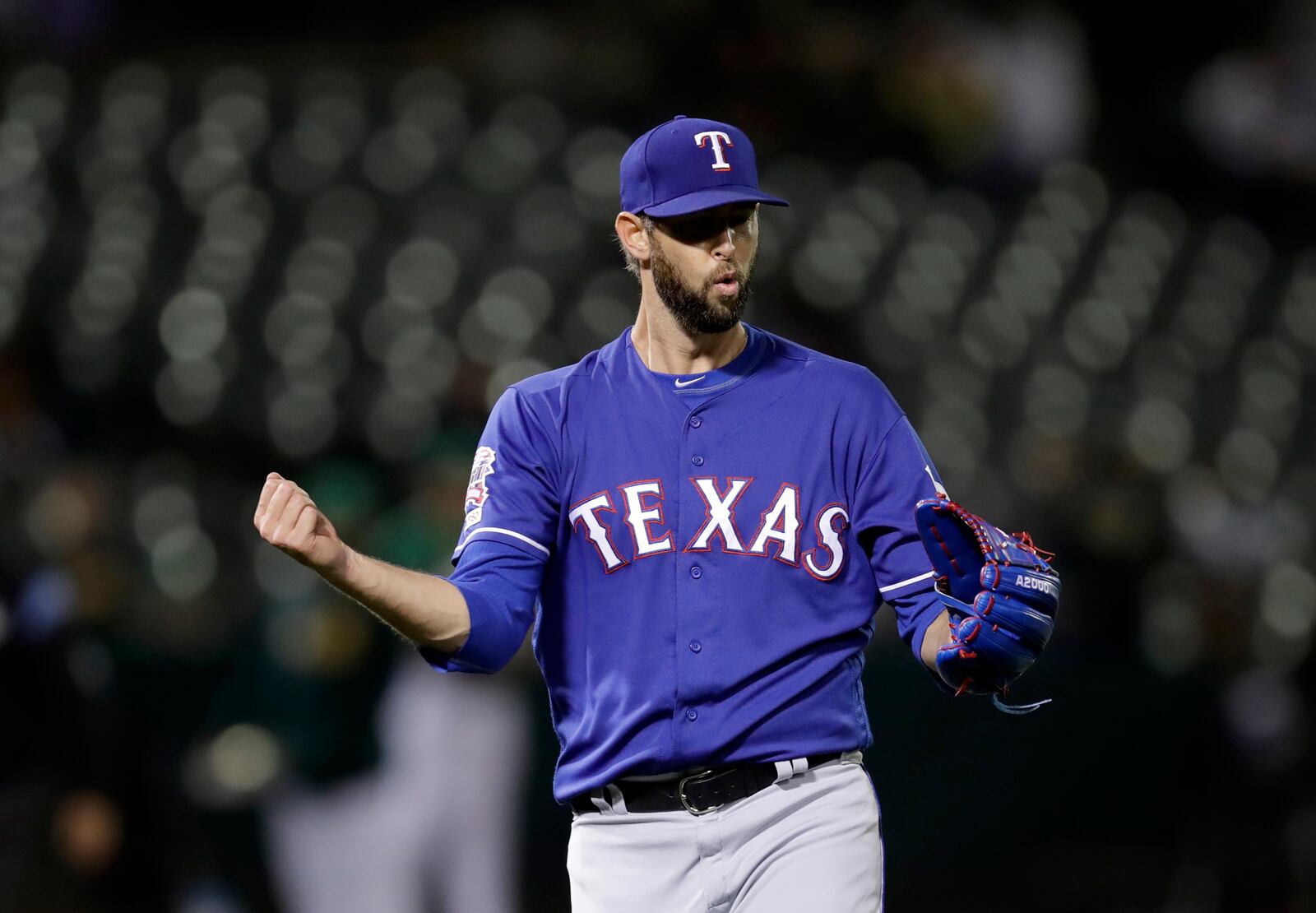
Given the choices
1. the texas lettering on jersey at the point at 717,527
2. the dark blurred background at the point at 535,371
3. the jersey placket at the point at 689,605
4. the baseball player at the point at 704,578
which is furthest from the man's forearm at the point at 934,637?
the dark blurred background at the point at 535,371

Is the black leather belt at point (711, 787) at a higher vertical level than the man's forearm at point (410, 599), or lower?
lower

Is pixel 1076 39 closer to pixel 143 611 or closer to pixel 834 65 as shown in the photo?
pixel 834 65

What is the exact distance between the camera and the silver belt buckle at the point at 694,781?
8.79 ft

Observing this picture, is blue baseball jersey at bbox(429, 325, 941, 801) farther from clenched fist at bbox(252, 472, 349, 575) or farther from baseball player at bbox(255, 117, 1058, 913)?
clenched fist at bbox(252, 472, 349, 575)

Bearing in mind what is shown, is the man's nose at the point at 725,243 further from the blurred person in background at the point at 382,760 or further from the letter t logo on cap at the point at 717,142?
the blurred person in background at the point at 382,760

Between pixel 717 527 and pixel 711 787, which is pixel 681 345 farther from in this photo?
pixel 711 787

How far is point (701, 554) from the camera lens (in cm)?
271

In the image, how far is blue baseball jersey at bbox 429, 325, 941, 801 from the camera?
2.67 meters

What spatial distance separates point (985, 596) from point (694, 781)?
576 millimetres

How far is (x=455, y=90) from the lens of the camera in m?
9.53

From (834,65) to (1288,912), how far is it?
5166 mm

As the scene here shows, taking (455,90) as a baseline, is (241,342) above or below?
below

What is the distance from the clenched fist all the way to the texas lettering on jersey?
19.2 inches

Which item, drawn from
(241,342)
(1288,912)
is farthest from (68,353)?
(1288,912)
